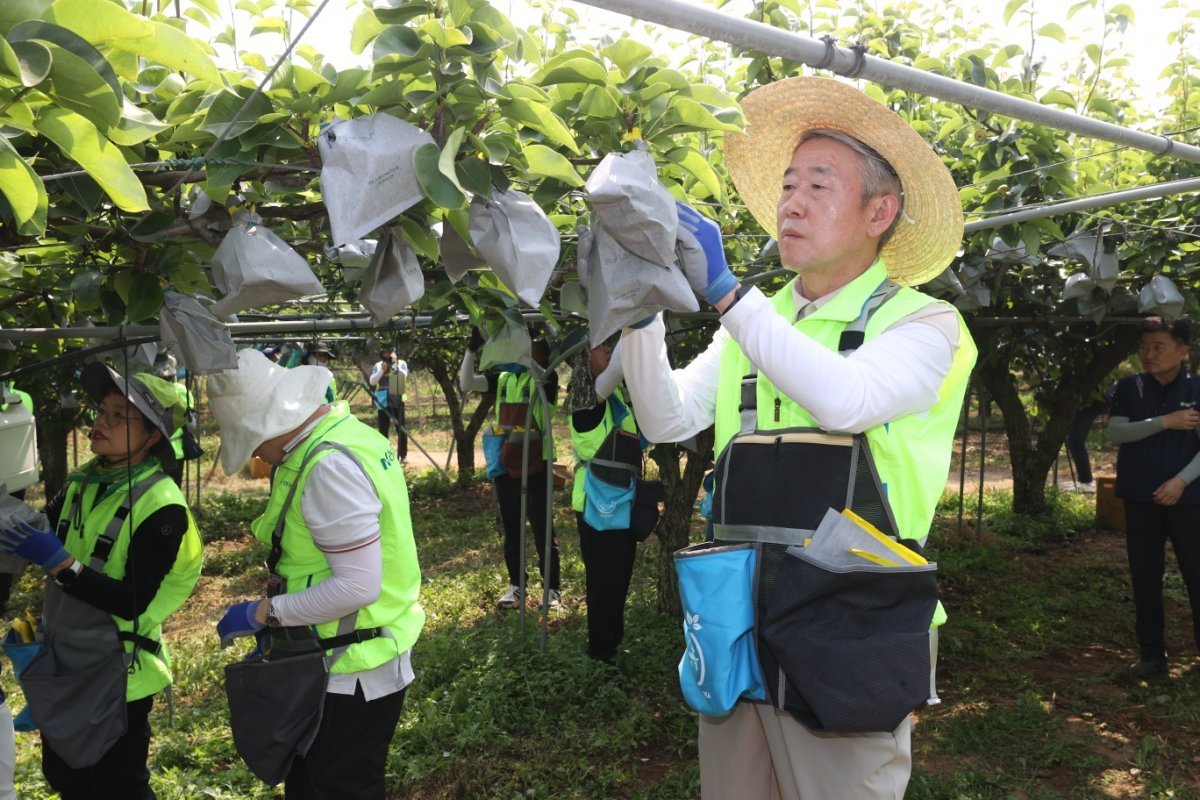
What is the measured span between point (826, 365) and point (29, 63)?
3.56 ft

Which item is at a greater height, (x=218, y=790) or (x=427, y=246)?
(x=427, y=246)

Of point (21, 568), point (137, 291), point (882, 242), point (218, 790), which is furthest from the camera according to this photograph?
point (218, 790)

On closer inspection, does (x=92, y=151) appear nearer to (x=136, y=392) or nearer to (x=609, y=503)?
(x=136, y=392)

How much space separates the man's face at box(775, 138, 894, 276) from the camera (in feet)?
5.47

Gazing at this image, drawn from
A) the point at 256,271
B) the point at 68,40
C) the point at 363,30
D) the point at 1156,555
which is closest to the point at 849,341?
the point at 363,30

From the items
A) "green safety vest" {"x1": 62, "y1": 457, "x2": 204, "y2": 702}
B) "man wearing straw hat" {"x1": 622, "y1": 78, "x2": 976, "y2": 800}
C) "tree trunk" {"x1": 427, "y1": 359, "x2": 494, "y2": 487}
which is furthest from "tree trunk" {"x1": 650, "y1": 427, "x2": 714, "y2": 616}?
"tree trunk" {"x1": 427, "y1": 359, "x2": 494, "y2": 487}

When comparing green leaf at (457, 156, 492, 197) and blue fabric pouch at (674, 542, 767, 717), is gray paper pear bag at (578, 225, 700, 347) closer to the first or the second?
green leaf at (457, 156, 492, 197)

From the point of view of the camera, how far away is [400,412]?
14062 millimetres

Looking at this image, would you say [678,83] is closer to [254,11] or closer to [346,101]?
[346,101]

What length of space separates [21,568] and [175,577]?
21.9 inches

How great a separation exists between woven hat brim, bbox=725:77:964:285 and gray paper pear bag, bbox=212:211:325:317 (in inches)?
36.3

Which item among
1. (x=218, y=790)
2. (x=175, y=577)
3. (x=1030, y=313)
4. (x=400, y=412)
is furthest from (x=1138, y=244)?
(x=400, y=412)

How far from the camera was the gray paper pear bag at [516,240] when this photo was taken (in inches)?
64.6

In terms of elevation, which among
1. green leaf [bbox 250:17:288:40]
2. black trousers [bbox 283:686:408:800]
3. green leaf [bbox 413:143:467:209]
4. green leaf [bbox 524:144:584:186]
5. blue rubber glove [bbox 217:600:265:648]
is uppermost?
green leaf [bbox 250:17:288:40]
